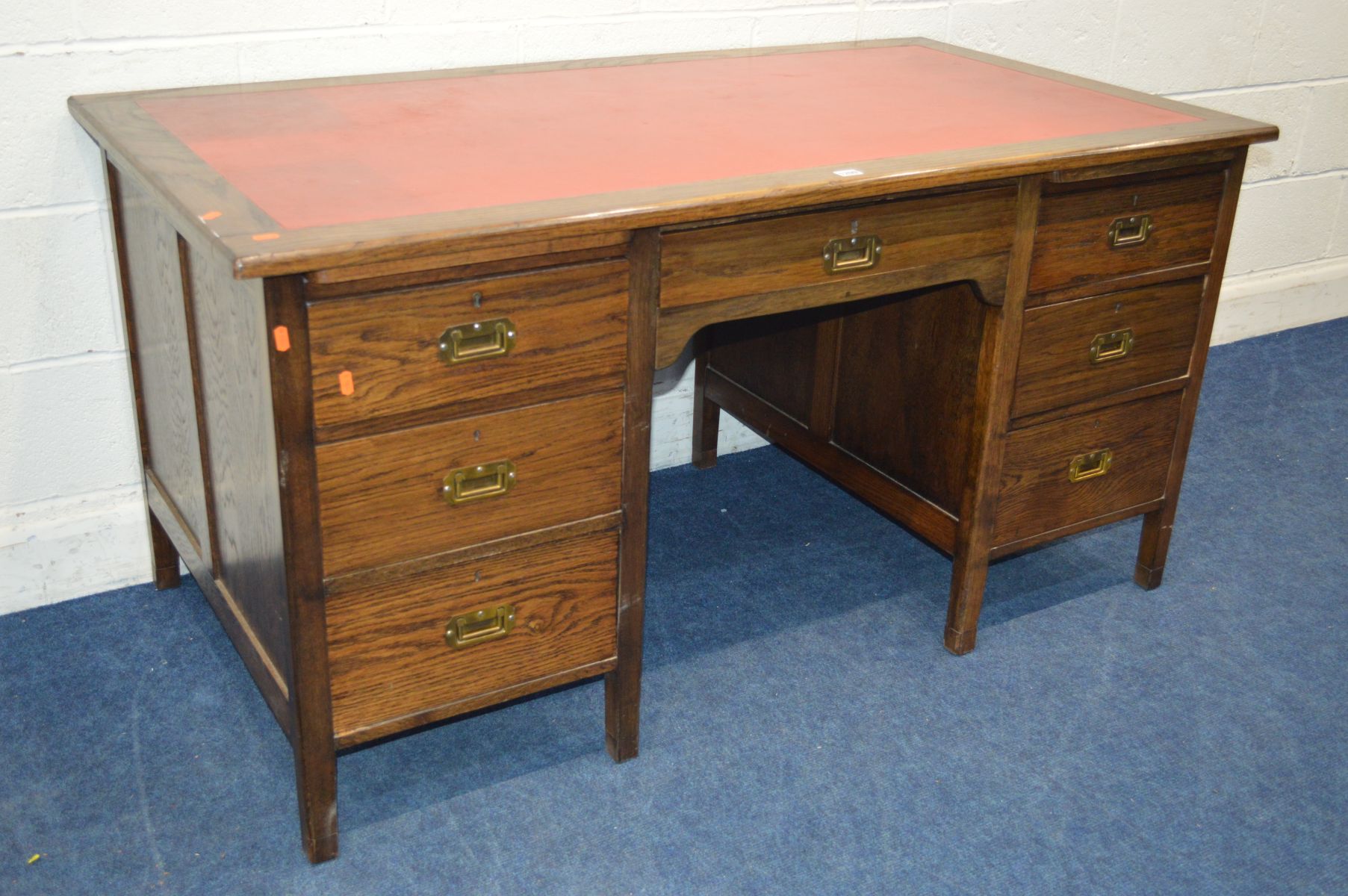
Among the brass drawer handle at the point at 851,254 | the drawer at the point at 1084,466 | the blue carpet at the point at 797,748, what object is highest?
the brass drawer handle at the point at 851,254

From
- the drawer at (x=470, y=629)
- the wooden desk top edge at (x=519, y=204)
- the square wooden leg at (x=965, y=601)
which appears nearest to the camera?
the wooden desk top edge at (x=519, y=204)

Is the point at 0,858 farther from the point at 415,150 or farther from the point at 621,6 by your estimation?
the point at 621,6

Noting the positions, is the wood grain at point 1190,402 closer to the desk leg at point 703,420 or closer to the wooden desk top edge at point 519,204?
the wooden desk top edge at point 519,204

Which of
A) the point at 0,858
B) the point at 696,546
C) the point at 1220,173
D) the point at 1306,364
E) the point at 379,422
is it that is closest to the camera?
the point at 379,422

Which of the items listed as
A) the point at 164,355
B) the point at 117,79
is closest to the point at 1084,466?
the point at 164,355

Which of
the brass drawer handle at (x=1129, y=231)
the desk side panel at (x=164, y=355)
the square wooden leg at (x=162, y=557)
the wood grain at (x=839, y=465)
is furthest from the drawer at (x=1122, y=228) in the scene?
the square wooden leg at (x=162, y=557)

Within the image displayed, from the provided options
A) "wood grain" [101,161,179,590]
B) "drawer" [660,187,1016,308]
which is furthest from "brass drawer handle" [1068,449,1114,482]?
"wood grain" [101,161,179,590]

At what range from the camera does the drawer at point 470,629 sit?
1.57 meters

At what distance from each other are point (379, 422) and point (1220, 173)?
4.23 feet

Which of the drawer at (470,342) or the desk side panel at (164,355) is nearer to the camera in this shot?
the drawer at (470,342)

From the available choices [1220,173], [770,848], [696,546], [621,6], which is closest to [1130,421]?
[1220,173]

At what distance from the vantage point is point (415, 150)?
1.67 metres

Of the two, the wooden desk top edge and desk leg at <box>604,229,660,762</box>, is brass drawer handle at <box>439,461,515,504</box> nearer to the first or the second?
desk leg at <box>604,229,660,762</box>

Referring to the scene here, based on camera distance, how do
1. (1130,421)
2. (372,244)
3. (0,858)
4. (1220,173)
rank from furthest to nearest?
(1130,421)
(1220,173)
(0,858)
(372,244)
